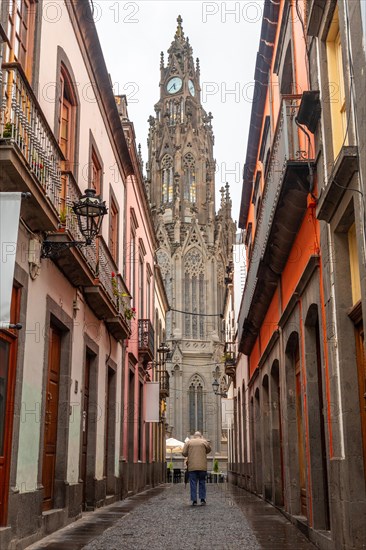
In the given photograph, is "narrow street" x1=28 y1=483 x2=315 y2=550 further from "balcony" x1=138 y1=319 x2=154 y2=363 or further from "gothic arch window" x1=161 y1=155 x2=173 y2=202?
"gothic arch window" x1=161 y1=155 x2=173 y2=202

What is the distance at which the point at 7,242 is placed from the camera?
6.18m

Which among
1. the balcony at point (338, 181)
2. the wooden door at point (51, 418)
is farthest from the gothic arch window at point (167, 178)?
the balcony at point (338, 181)

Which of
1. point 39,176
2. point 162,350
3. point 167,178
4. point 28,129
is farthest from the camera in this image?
point 167,178

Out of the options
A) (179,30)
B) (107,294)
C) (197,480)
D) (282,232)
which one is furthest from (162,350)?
(179,30)

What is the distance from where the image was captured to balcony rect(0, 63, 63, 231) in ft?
22.5

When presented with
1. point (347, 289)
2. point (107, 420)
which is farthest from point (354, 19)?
point (107, 420)

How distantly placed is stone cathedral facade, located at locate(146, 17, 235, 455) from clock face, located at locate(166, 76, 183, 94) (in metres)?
0.11

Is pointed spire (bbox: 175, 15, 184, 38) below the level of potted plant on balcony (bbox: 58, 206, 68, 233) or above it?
above

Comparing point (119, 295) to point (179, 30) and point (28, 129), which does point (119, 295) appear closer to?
point (28, 129)

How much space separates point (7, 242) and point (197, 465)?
33.0 feet

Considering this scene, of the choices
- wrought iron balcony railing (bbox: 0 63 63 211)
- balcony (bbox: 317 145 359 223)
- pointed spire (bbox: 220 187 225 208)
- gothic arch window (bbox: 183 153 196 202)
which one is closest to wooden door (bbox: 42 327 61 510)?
wrought iron balcony railing (bbox: 0 63 63 211)

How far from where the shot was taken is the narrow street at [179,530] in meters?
8.22

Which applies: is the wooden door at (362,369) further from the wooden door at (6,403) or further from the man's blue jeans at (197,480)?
the man's blue jeans at (197,480)

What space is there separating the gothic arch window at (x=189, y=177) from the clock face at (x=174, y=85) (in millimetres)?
9877
